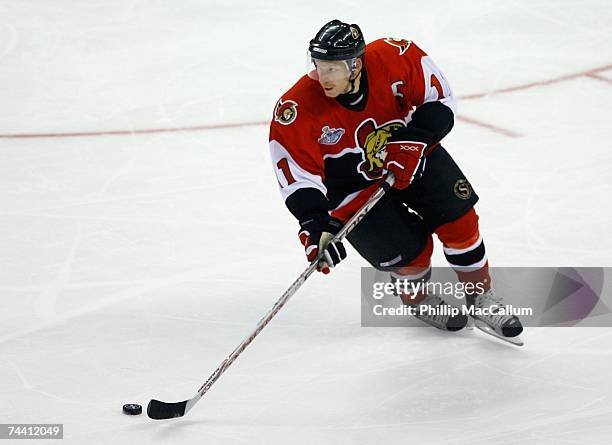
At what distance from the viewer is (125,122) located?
16.9 ft

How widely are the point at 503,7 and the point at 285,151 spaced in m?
3.95

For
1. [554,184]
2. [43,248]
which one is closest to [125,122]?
[43,248]

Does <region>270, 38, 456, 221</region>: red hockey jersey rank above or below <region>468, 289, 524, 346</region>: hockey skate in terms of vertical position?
above

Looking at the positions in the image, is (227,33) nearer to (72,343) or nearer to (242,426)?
(72,343)

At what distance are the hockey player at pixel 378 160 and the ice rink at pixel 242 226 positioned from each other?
26 cm

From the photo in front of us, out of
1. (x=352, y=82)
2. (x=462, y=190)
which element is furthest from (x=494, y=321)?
(x=352, y=82)

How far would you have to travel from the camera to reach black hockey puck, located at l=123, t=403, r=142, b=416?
106 inches

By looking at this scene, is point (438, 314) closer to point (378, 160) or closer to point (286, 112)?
point (378, 160)

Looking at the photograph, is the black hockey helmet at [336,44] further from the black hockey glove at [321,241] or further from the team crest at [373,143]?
the black hockey glove at [321,241]

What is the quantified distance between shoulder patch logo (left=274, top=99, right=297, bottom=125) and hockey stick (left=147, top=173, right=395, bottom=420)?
325mm

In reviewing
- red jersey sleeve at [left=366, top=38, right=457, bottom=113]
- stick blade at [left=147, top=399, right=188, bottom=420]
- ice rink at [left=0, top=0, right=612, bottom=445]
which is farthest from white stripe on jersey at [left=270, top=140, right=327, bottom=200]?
stick blade at [left=147, top=399, right=188, bottom=420]

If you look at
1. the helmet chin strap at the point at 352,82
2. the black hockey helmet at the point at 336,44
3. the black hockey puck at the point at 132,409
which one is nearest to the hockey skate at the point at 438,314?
the helmet chin strap at the point at 352,82

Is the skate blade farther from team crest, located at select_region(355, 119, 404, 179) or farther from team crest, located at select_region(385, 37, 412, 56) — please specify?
team crest, located at select_region(385, 37, 412, 56)

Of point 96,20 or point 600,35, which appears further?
point 96,20
